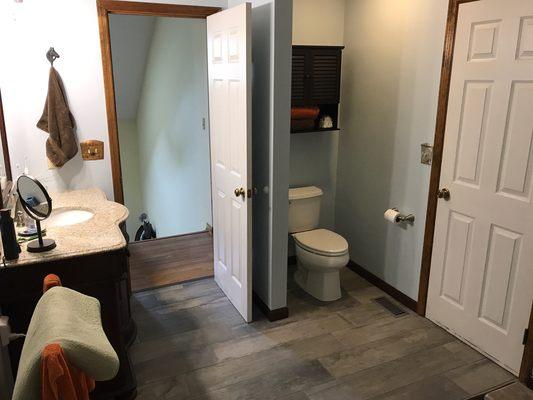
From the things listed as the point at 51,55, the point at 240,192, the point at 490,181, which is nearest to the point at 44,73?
the point at 51,55

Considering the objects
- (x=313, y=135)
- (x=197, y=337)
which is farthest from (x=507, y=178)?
(x=197, y=337)

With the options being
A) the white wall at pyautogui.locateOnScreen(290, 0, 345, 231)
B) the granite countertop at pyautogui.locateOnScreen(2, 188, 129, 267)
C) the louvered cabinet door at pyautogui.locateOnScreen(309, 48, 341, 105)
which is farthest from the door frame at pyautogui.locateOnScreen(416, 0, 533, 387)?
the granite countertop at pyautogui.locateOnScreen(2, 188, 129, 267)

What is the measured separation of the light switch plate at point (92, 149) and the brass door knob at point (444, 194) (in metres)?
2.21

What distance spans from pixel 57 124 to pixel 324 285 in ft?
6.88

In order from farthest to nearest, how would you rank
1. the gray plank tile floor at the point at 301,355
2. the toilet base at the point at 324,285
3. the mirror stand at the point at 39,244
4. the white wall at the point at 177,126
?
the white wall at the point at 177,126
the toilet base at the point at 324,285
the gray plank tile floor at the point at 301,355
the mirror stand at the point at 39,244

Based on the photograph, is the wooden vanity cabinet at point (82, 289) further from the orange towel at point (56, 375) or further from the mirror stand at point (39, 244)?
the orange towel at point (56, 375)

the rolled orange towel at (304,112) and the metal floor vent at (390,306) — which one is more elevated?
the rolled orange towel at (304,112)

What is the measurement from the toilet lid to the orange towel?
7.04ft

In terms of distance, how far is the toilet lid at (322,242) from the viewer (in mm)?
3010

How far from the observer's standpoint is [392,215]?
9.71 feet

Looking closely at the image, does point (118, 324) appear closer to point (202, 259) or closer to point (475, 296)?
point (202, 259)

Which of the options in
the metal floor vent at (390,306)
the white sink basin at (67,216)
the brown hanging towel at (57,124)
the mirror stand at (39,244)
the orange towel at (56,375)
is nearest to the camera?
the orange towel at (56,375)

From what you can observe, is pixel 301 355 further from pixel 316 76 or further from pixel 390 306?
pixel 316 76

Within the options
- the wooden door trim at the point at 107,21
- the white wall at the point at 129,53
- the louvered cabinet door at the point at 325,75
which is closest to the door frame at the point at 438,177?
the louvered cabinet door at the point at 325,75
